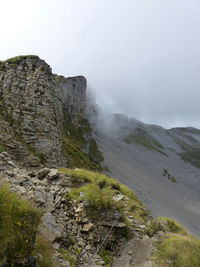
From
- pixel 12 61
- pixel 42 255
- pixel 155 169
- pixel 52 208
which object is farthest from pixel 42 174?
pixel 155 169

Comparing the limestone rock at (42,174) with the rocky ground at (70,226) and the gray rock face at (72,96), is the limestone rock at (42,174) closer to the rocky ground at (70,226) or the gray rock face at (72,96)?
the rocky ground at (70,226)

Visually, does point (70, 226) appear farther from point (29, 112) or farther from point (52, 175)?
point (29, 112)

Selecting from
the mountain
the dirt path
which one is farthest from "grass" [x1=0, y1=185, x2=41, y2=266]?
the dirt path

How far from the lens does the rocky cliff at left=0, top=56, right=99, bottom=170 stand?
13570 millimetres

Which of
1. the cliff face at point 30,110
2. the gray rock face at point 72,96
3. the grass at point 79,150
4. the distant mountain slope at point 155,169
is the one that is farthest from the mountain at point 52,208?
the gray rock face at point 72,96

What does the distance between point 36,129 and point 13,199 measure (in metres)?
12.6

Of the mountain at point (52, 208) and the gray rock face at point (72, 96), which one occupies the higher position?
the gray rock face at point (72, 96)

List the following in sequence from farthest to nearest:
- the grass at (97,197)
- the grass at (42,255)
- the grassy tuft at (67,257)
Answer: the grass at (97,197) < the grassy tuft at (67,257) < the grass at (42,255)

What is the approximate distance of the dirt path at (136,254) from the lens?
651 cm

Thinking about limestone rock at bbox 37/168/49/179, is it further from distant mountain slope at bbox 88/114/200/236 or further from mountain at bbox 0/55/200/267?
distant mountain slope at bbox 88/114/200/236

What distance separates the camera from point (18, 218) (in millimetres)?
3650

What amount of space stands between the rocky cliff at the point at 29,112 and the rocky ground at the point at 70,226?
4.85 meters

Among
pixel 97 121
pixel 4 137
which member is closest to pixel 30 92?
pixel 4 137

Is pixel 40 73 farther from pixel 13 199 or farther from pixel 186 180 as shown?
pixel 186 180
